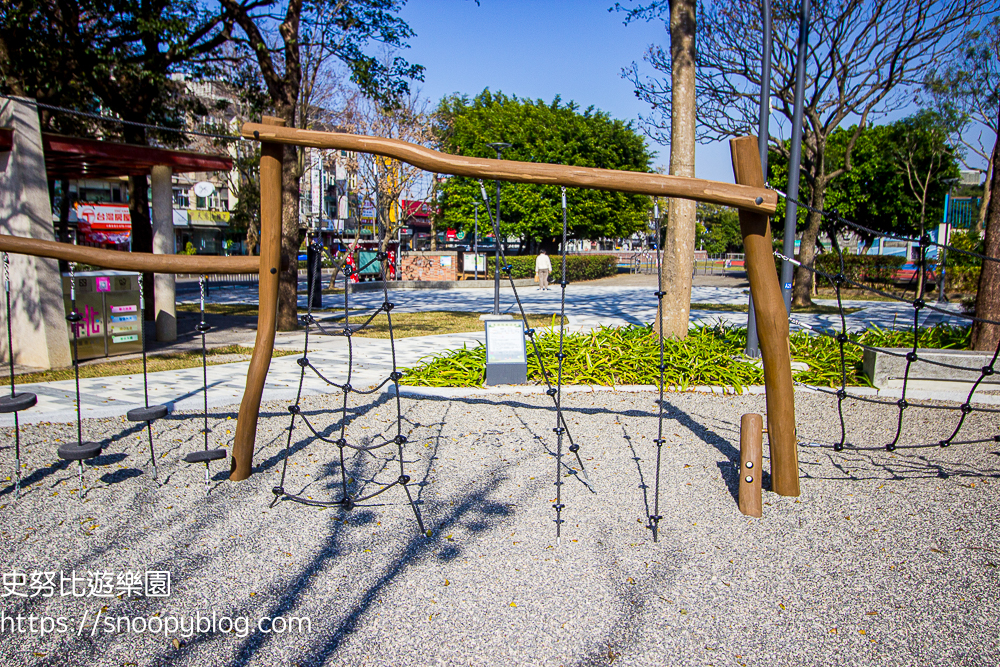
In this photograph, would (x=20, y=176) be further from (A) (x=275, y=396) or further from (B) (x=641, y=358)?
(B) (x=641, y=358)

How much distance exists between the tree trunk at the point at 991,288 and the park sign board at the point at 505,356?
542 centimetres

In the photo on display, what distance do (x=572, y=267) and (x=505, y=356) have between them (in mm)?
25636

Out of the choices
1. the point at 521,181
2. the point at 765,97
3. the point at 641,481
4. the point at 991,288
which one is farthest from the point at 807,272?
the point at 521,181

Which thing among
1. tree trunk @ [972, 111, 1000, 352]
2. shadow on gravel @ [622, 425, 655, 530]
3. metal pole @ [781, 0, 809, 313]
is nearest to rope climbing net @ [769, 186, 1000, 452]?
tree trunk @ [972, 111, 1000, 352]

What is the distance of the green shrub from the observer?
31.0 metres

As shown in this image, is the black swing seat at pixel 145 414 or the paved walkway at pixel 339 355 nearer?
the black swing seat at pixel 145 414

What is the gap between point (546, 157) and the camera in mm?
39344

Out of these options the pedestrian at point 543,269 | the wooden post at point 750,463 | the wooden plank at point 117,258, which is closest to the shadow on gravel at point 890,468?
the wooden post at point 750,463

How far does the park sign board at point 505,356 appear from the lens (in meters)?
7.82

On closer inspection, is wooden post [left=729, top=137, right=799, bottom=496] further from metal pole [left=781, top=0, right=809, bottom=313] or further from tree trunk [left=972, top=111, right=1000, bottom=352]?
tree trunk [left=972, top=111, right=1000, bottom=352]

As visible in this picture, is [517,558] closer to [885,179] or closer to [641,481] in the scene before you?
[641,481]

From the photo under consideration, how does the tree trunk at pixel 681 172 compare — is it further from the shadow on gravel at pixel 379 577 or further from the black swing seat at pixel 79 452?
the black swing seat at pixel 79 452

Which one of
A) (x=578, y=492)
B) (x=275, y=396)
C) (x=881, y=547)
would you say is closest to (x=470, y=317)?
(x=275, y=396)

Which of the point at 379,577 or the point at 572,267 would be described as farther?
the point at 572,267
